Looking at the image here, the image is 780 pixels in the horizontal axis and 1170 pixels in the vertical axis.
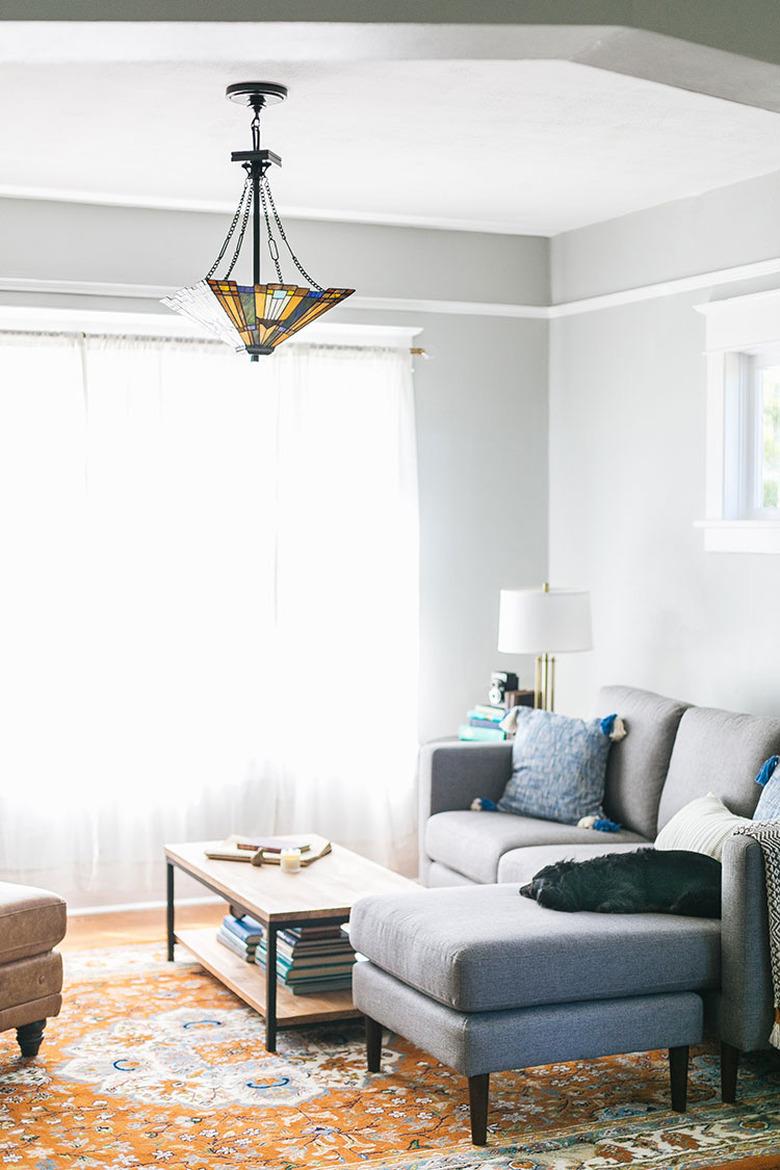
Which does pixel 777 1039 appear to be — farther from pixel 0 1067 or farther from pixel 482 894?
pixel 0 1067

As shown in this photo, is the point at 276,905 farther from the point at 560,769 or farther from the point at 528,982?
the point at 560,769

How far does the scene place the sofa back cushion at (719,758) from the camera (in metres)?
4.67

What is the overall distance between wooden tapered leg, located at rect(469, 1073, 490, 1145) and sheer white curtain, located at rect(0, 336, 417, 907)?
9.01 ft

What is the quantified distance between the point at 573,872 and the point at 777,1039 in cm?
66

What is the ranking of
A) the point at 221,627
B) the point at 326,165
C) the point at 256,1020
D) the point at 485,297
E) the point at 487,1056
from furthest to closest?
1. the point at 485,297
2. the point at 221,627
3. the point at 326,165
4. the point at 256,1020
5. the point at 487,1056

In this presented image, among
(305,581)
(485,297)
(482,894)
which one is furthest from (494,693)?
(482,894)

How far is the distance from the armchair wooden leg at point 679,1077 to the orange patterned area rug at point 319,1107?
33 millimetres

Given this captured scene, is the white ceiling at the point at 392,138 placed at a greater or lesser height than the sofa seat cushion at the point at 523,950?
greater

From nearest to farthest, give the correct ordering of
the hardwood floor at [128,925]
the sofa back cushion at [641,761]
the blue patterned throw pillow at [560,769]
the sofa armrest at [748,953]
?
1. the sofa armrest at [748,953]
2. the sofa back cushion at [641,761]
3. the blue patterned throw pillow at [560,769]
4. the hardwood floor at [128,925]

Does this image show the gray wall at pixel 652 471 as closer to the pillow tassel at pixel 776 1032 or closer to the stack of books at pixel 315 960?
the pillow tassel at pixel 776 1032

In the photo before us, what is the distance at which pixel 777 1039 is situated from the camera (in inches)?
150

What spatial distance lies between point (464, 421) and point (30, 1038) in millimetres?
3418

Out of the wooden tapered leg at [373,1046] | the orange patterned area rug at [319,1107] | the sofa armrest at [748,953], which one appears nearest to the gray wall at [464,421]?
the orange patterned area rug at [319,1107]

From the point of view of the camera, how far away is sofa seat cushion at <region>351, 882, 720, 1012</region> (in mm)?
3594
